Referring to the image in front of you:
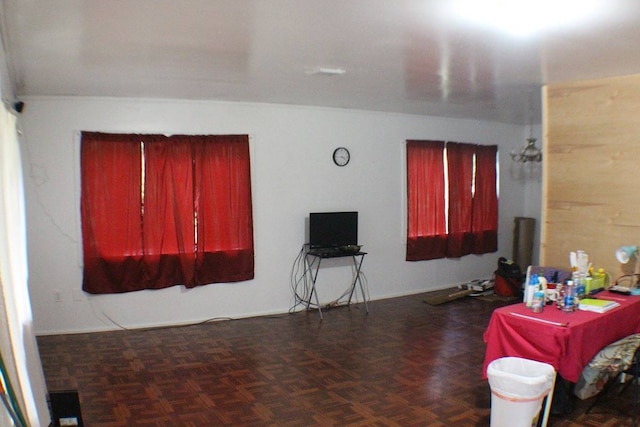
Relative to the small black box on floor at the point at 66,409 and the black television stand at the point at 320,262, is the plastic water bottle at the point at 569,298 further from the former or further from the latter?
the small black box on floor at the point at 66,409

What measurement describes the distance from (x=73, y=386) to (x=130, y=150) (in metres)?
2.47

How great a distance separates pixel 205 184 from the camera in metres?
5.54

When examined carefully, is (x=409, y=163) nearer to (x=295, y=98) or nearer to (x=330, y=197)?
(x=330, y=197)

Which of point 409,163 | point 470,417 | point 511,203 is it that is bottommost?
point 470,417

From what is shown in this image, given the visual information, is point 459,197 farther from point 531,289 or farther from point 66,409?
point 66,409

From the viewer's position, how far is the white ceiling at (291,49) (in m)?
2.59

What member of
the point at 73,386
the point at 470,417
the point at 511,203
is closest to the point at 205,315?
the point at 73,386

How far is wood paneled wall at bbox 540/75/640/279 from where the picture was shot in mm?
4035

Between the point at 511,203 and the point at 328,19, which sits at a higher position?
the point at 328,19

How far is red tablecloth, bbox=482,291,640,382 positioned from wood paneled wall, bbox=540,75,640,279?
0.88m

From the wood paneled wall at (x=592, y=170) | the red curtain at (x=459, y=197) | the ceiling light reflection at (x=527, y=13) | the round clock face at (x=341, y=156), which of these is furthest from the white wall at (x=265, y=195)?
the ceiling light reflection at (x=527, y=13)

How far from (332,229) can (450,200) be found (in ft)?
7.39

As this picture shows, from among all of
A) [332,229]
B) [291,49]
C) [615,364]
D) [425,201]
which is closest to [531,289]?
[615,364]

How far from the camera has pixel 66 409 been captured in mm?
2842
